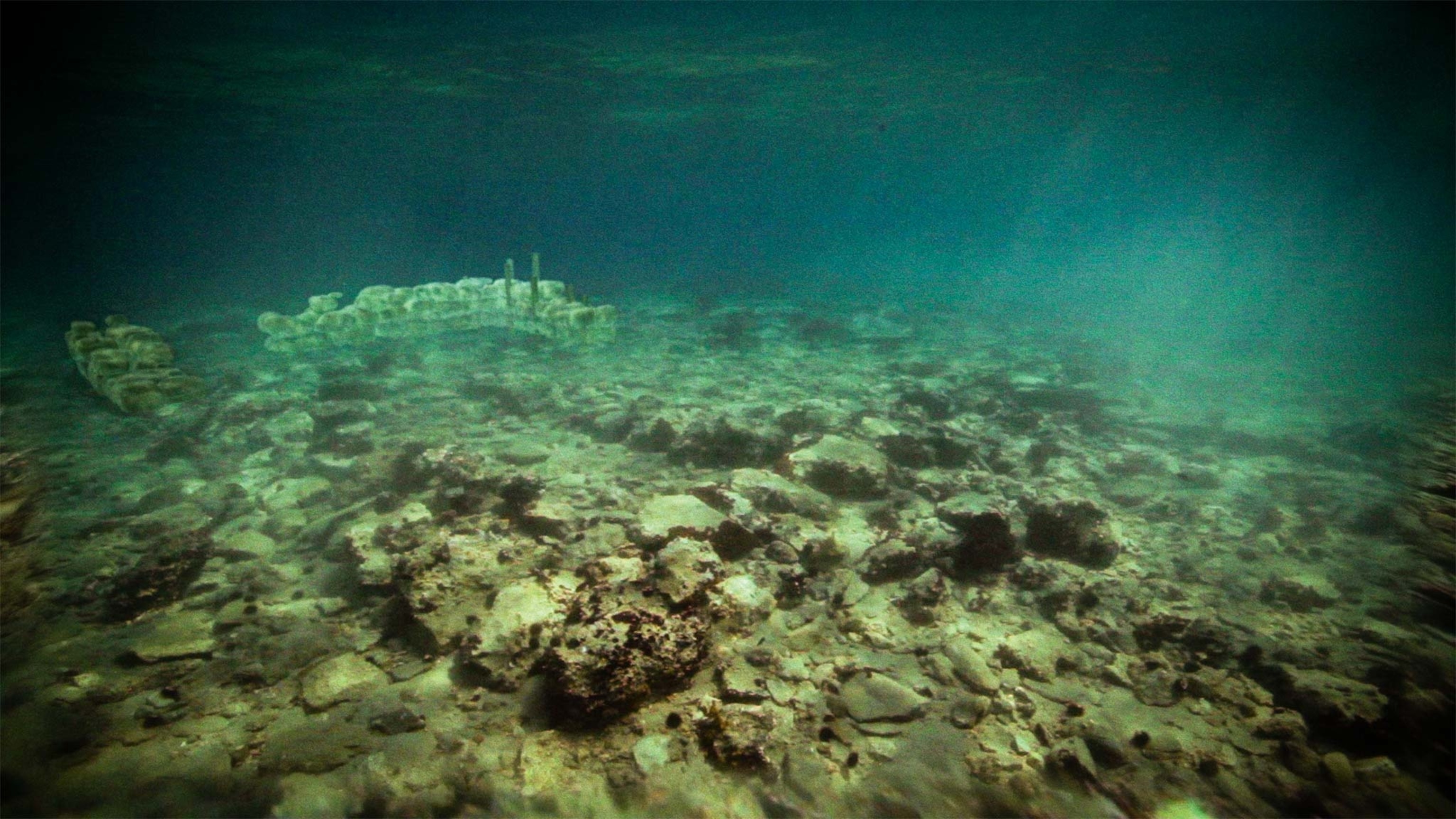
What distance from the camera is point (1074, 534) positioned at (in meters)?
6.24

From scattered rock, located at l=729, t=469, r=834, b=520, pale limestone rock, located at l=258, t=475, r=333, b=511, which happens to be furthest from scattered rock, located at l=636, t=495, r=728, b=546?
pale limestone rock, located at l=258, t=475, r=333, b=511

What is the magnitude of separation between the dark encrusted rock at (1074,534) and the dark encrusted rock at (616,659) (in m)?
4.26

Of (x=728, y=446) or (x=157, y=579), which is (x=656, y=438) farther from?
(x=157, y=579)

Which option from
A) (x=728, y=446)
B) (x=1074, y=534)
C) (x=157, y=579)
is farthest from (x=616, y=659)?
(x=1074, y=534)

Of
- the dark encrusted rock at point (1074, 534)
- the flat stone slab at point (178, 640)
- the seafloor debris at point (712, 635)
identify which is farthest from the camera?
the dark encrusted rock at point (1074, 534)

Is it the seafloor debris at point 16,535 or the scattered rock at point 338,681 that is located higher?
the scattered rock at point 338,681

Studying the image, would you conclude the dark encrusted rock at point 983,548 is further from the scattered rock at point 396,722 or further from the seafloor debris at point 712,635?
the scattered rock at point 396,722

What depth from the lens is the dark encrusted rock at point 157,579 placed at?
15.8ft

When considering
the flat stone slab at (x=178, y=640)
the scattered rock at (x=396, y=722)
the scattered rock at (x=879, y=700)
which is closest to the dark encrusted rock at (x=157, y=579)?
the flat stone slab at (x=178, y=640)

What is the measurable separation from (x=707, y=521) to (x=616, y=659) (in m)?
2.29

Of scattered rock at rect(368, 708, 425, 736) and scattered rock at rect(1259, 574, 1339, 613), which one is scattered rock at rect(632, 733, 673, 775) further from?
scattered rock at rect(1259, 574, 1339, 613)

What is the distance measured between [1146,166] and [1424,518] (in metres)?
70.3

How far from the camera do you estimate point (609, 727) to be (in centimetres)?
362

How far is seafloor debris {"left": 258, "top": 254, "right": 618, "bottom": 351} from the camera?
9797 millimetres
